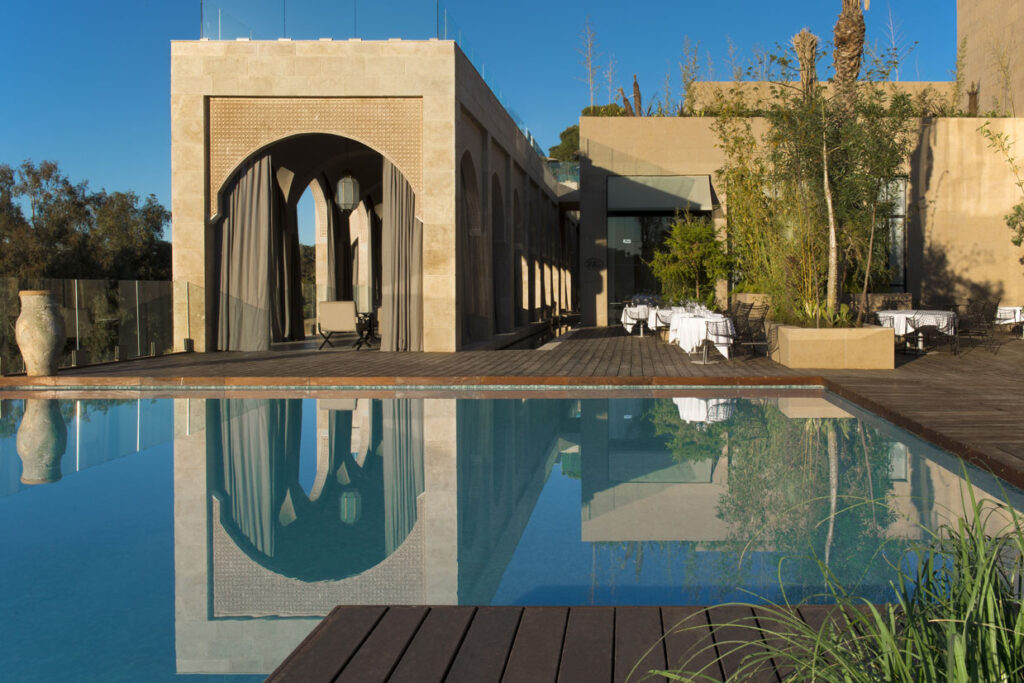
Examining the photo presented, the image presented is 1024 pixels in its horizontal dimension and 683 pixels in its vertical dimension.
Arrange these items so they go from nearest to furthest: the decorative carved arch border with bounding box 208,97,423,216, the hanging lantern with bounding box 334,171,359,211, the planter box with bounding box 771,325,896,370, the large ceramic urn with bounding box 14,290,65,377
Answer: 1. the large ceramic urn with bounding box 14,290,65,377
2. the planter box with bounding box 771,325,896,370
3. the decorative carved arch border with bounding box 208,97,423,216
4. the hanging lantern with bounding box 334,171,359,211

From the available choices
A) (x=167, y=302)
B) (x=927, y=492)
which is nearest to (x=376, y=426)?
(x=927, y=492)

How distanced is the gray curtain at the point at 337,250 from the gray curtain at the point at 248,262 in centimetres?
495

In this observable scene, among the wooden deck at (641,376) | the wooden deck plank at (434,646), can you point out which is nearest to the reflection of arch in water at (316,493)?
the wooden deck plank at (434,646)

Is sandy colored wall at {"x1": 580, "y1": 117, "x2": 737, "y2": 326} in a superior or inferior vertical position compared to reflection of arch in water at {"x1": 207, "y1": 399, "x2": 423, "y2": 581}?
superior

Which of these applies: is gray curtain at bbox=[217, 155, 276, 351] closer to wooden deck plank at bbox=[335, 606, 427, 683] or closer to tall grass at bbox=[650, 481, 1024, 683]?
wooden deck plank at bbox=[335, 606, 427, 683]

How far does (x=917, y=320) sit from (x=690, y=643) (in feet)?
39.5

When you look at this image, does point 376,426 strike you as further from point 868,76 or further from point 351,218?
point 351,218

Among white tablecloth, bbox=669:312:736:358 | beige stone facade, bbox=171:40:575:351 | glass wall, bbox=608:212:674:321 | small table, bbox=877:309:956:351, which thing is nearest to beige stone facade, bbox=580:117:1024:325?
glass wall, bbox=608:212:674:321

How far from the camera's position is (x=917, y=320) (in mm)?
13242

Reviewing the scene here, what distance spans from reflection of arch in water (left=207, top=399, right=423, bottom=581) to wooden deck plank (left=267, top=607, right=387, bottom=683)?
0.91 meters

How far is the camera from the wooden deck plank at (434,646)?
7.91ft

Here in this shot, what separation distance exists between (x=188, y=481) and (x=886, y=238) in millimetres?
16611

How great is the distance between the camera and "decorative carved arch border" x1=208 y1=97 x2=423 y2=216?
44.8ft

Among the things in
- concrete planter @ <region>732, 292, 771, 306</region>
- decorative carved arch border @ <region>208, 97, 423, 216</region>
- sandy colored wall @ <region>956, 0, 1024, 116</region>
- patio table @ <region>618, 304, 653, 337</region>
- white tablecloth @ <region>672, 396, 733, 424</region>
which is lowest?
white tablecloth @ <region>672, 396, 733, 424</region>
